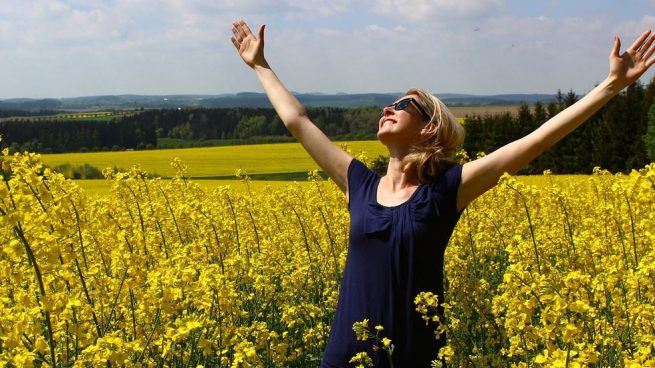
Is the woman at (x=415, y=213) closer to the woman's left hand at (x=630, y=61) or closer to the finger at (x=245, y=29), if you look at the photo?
the woman's left hand at (x=630, y=61)

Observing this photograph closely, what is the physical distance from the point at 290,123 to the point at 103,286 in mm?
1234

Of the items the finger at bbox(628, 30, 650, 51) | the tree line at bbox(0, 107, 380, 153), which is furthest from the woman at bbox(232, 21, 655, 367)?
the tree line at bbox(0, 107, 380, 153)

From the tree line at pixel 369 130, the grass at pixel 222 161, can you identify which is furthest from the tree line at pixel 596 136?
the grass at pixel 222 161

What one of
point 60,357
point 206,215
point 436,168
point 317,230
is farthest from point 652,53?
point 317,230

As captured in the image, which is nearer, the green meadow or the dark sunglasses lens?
the dark sunglasses lens

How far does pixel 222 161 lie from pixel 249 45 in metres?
30.2

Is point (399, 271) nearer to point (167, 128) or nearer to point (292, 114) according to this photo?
point (292, 114)

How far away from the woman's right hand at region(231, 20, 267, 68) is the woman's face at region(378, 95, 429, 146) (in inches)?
36.6

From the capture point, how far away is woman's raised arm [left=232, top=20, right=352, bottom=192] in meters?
3.63

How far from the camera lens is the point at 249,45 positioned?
404 centimetres

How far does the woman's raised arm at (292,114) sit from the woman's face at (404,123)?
31 cm

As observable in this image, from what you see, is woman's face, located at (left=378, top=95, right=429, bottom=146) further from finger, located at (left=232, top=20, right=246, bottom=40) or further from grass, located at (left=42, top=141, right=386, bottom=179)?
grass, located at (left=42, top=141, right=386, bottom=179)

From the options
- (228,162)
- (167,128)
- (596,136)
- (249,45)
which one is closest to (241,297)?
(249,45)

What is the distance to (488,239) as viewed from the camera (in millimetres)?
6738
